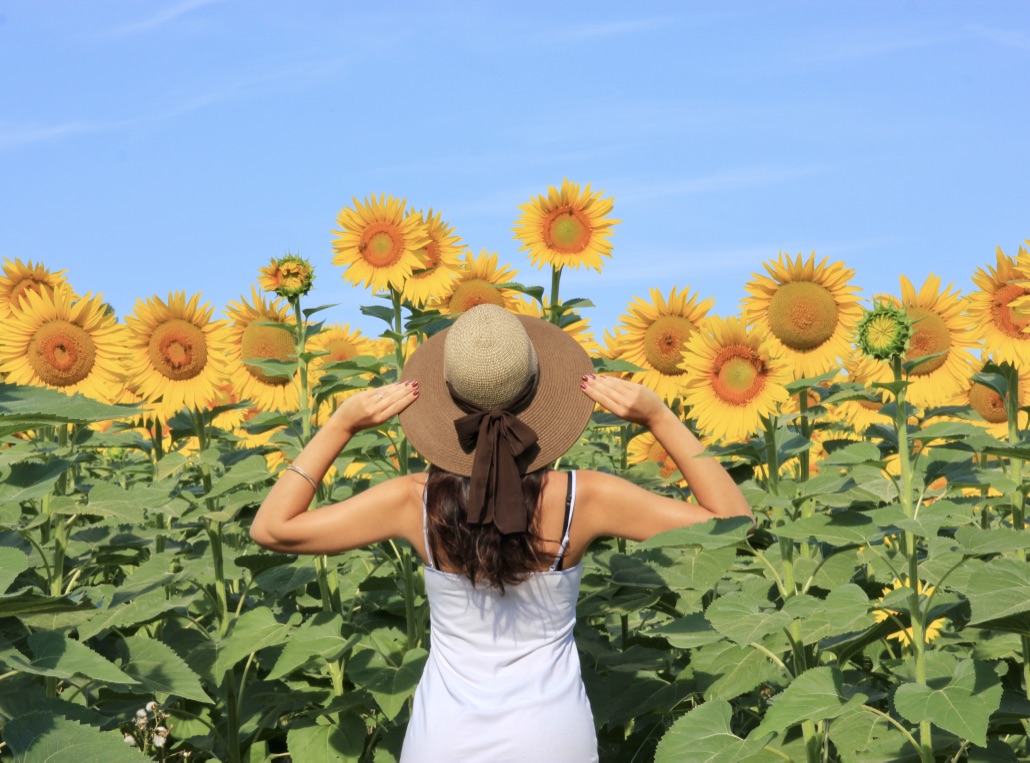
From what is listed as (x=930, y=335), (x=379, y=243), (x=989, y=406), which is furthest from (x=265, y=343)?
(x=989, y=406)

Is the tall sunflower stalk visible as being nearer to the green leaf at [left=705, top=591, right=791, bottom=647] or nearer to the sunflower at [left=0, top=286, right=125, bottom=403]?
the green leaf at [left=705, top=591, right=791, bottom=647]

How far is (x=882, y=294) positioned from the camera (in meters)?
4.04

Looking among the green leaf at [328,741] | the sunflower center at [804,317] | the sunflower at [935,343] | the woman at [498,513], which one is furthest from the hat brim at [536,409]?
the sunflower at [935,343]

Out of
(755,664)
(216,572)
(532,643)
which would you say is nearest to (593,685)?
(755,664)

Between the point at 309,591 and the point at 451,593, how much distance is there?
3045mm

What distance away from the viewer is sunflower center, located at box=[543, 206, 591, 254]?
5773 mm

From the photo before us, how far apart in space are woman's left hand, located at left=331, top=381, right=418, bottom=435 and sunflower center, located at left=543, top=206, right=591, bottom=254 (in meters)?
2.45

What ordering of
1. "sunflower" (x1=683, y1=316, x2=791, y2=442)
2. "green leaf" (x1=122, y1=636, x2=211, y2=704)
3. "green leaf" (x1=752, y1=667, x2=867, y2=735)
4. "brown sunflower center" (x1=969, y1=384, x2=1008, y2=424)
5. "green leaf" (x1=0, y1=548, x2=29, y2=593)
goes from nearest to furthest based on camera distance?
"green leaf" (x1=0, y1=548, x2=29, y2=593)
"green leaf" (x1=752, y1=667, x2=867, y2=735)
"green leaf" (x1=122, y1=636, x2=211, y2=704)
"sunflower" (x1=683, y1=316, x2=791, y2=442)
"brown sunflower center" (x1=969, y1=384, x2=1008, y2=424)

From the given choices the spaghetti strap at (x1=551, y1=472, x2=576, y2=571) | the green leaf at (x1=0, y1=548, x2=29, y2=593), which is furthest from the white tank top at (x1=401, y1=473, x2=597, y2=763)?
the green leaf at (x1=0, y1=548, x2=29, y2=593)

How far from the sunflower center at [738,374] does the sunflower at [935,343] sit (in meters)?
0.71

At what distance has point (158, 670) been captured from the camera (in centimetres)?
Result: 391

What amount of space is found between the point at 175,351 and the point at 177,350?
1 cm

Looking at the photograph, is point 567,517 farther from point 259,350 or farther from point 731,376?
point 259,350

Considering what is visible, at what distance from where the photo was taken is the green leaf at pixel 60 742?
287cm
